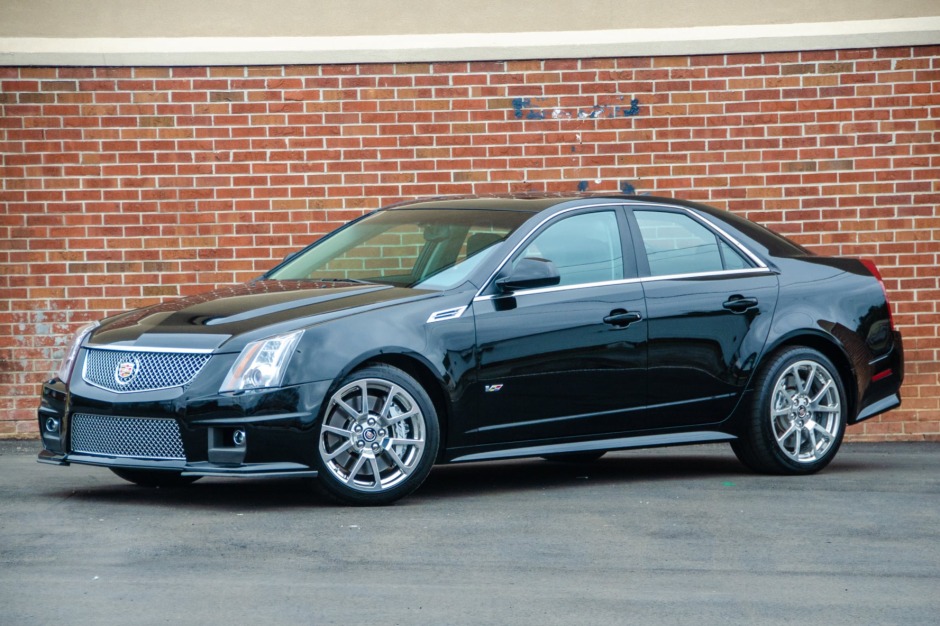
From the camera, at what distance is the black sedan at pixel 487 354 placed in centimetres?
699

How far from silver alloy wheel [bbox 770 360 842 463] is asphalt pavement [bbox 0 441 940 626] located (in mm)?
191

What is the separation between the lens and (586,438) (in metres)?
8.00

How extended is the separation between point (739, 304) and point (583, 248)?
3.19 feet

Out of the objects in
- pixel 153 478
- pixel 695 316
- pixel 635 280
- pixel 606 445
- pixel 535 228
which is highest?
pixel 535 228

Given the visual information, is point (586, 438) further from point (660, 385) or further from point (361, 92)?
point (361, 92)

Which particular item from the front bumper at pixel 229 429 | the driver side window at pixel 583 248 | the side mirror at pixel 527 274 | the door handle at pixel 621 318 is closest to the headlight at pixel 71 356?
the front bumper at pixel 229 429

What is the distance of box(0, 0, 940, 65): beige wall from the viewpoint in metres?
11.2

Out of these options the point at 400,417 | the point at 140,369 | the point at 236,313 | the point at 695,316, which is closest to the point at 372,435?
the point at 400,417

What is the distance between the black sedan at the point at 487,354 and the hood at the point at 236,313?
0.05 feet

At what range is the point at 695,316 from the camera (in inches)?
326

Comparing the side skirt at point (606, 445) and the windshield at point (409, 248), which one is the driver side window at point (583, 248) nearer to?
the windshield at point (409, 248)

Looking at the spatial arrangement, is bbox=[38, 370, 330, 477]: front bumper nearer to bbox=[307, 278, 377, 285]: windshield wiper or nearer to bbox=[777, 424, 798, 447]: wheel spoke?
bbox=[307, 278, 377, 285]: windshield wiper

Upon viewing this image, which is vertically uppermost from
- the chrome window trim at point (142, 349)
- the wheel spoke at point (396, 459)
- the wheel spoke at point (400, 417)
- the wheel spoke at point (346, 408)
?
the chrome window trim at point (142, 349)

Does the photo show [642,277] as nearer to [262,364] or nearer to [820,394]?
[820,394]
